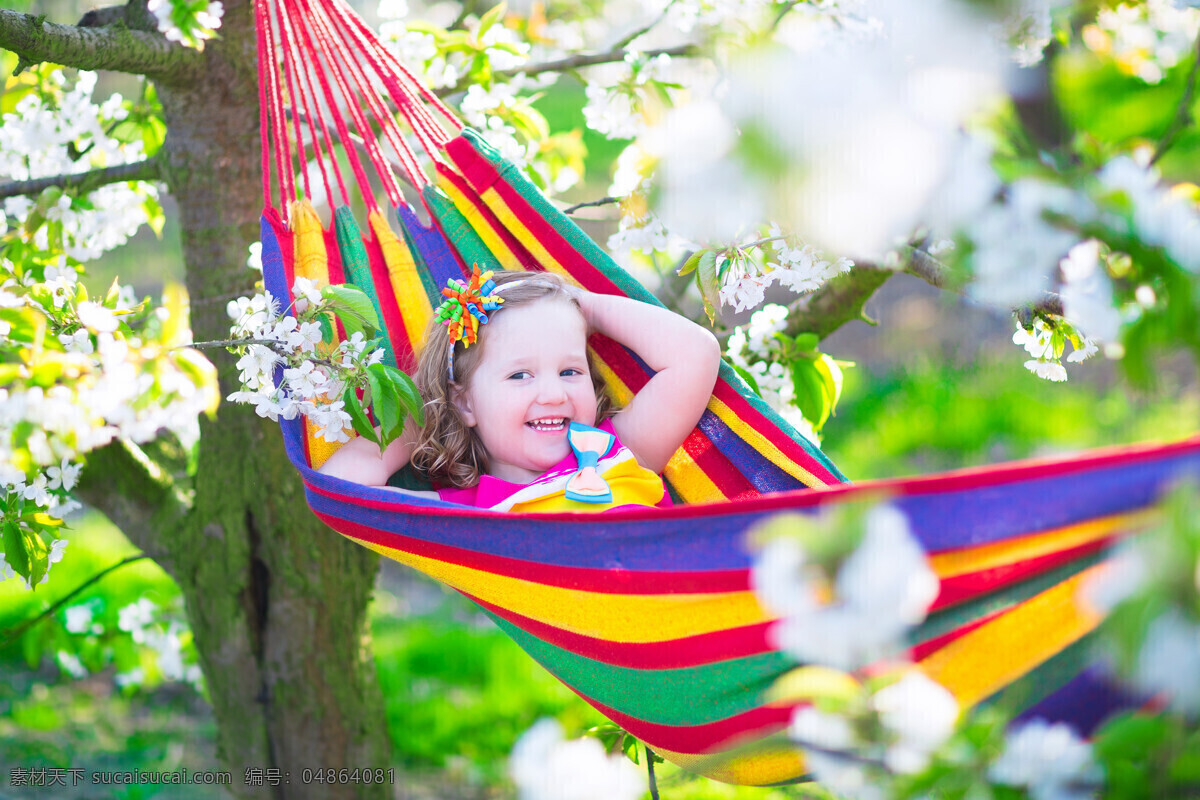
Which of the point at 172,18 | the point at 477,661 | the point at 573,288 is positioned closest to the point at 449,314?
the point at 573,288

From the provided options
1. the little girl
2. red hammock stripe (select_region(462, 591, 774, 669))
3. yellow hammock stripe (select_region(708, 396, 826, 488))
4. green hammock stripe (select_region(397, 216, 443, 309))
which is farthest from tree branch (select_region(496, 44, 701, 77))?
red hammock stripe (select_region(462, 591, 774, 669))

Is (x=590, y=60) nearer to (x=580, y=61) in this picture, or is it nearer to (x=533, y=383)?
(x=580, y=61)

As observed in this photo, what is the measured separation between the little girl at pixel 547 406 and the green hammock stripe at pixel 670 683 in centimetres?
27

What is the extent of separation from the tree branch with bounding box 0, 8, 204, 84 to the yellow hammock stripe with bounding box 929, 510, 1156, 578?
1.31 meters

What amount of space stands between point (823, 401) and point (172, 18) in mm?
1082

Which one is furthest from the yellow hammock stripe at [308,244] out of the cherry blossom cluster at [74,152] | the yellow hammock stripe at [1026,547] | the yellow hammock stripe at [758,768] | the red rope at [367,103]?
the yellow hammock stripe at [1026,547]

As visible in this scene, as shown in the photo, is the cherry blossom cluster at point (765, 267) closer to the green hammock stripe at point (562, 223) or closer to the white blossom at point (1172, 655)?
the green hammock stripe at point (562, 223)

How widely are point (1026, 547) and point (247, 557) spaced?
1332mm

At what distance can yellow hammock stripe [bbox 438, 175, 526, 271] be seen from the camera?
1.55m

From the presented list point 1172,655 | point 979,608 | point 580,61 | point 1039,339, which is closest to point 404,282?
point 580,61

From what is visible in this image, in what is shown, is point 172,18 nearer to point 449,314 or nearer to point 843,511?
point 449,314

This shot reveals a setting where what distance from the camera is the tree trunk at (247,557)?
1639mm

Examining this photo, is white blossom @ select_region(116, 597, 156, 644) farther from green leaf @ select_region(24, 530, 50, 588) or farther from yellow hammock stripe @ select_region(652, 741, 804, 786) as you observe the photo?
yellow hammock stripe @ select_region(652, 741, 804, 786)

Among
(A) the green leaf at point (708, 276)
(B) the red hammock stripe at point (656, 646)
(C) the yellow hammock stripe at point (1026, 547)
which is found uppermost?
(A) the green leaf at point (708, 276)
